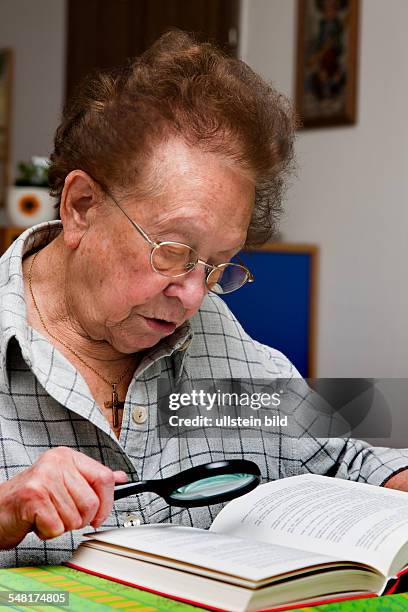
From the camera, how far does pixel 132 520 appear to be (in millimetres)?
1218

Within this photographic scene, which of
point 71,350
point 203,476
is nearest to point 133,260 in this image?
point 71,350

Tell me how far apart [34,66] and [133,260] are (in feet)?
14.1

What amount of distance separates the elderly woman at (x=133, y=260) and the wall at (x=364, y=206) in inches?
69.8

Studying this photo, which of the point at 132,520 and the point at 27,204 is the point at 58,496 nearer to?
the point at 132,520

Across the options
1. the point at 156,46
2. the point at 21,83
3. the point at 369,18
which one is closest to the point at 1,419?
the point at 156,46

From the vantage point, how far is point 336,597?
0.89 meters

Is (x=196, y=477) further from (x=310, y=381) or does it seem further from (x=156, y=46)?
(x=156, y=46)

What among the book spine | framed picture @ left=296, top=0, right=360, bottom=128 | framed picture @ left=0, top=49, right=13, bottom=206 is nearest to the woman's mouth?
the book spine

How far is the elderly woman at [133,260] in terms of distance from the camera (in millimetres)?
1212

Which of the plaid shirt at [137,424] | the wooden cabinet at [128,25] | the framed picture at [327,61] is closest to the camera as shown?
the plaid shirt at [137,424]

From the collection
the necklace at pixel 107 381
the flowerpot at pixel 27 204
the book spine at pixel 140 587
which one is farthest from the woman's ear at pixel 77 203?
the flowerpot at pixel 27 204

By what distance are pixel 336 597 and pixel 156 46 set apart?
0.82m

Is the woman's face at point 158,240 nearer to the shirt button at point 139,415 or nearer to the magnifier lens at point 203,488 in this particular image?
the shirt button at point 139,415

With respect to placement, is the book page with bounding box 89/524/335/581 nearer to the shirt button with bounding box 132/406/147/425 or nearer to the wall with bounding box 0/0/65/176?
the shirt button with bounding box 132/406/147/425
